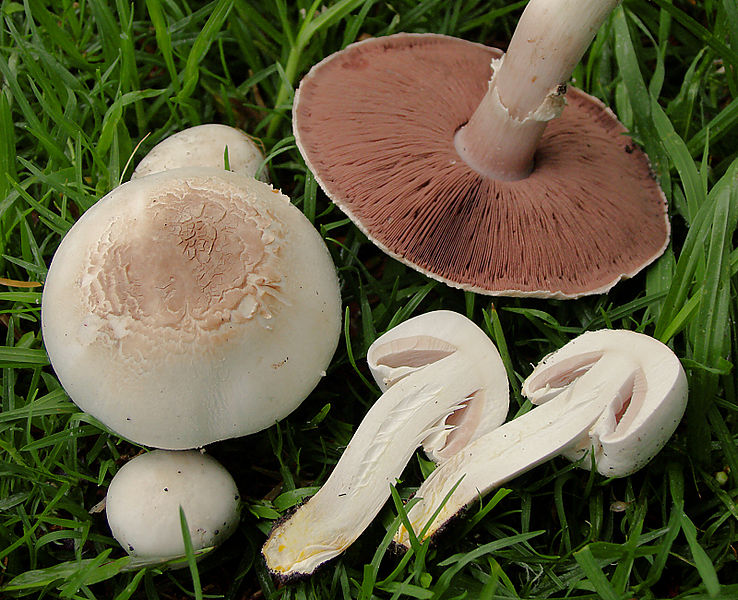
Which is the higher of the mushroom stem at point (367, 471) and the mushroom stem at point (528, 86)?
the mushroom stem at point (528, 86)

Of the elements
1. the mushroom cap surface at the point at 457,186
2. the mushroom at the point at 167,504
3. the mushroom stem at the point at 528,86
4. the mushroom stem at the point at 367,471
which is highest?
the mushroom stem at the point at 528,86

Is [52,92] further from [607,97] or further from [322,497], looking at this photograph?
[607,97]

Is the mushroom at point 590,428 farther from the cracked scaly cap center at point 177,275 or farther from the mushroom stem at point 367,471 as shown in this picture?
the cracked scaly cap center at point 177,275

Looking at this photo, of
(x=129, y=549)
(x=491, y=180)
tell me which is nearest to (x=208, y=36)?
(x=491, y=180)

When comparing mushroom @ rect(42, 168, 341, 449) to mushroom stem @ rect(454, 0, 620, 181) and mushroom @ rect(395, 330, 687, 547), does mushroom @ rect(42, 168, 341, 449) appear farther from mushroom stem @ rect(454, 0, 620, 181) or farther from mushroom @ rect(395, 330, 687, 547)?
mushroom stem @ rect(454, 0, 620, 181)

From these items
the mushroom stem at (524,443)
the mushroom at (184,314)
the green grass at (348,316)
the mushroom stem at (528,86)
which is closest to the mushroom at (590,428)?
the mushroom stem at (524,443)

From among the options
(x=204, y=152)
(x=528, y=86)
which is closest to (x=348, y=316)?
(x=204, y=152)

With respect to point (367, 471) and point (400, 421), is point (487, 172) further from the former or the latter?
point (367, 471)
